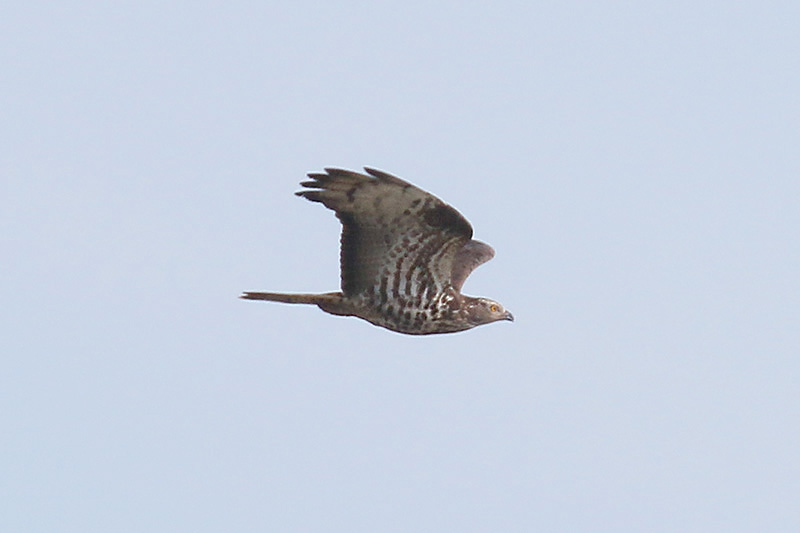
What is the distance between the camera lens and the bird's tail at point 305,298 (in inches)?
626

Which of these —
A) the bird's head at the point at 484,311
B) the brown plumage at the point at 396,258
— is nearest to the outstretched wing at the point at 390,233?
the brown plumage at the point at 396,258

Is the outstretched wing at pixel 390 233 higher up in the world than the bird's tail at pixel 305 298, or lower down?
higher up

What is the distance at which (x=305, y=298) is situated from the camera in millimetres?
15961

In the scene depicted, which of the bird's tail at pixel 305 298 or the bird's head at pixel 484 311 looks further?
the bird's head at pixel 484 311

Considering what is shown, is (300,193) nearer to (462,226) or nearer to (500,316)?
(462,226)

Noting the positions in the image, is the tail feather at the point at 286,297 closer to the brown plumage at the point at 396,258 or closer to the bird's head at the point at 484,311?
the brown plumage at the point at 396,258

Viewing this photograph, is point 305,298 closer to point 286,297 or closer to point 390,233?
point 286,297

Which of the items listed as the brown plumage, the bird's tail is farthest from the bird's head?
the bird's tail

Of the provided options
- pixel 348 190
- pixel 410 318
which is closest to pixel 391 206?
pixel 348 190

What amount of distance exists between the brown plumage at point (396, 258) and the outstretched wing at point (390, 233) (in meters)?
0.01

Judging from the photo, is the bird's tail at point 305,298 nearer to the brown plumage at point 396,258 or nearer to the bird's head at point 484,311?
the brown plumage at point 396,258

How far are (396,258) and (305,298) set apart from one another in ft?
3.76

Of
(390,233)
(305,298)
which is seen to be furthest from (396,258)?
(305,298)

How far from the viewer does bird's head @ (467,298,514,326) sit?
16484 mm
